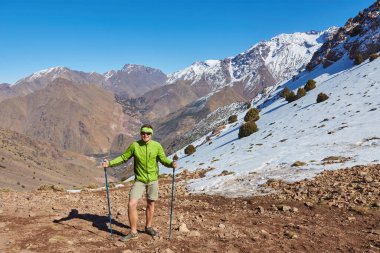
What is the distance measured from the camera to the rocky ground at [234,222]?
988 cm

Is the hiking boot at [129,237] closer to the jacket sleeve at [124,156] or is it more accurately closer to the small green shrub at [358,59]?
the jacket sleeve at [124,156]

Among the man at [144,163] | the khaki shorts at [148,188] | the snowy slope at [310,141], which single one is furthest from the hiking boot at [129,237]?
the snowy slope at [310,141]

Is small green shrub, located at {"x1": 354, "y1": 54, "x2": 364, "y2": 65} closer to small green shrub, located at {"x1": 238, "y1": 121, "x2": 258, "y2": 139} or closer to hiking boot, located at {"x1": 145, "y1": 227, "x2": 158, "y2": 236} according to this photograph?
small green shrub, located at {"x1": 238, "y1": 121, "x2": 258, "y2": 139}

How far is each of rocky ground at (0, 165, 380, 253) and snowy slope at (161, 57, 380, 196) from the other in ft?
8.22

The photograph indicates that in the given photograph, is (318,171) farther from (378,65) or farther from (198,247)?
(378,65)

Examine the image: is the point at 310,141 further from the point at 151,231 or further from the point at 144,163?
the point at 144,163

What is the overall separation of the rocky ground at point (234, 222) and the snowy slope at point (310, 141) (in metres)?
2.50

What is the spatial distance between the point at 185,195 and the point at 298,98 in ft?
127

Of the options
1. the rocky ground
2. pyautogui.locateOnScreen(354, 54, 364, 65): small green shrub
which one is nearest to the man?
the rocky ground

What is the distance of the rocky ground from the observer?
9.88 meters

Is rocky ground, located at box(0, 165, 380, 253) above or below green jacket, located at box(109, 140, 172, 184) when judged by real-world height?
below

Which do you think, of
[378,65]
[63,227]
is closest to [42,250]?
[63,227]

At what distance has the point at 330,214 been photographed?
13.1 m

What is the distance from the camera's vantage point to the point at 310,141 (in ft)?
92.4
